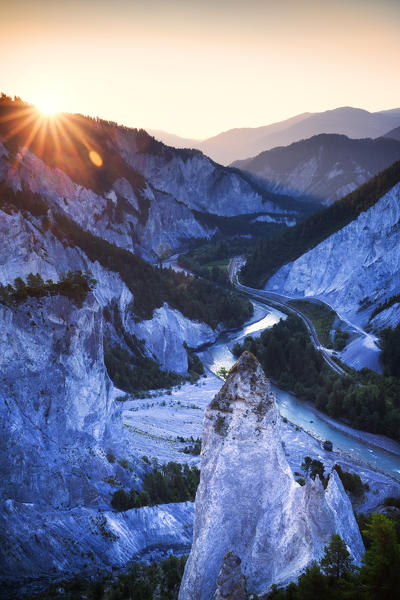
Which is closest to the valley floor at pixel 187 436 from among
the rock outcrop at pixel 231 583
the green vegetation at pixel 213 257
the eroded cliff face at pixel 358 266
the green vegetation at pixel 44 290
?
the green vegetation at pixel 44 290

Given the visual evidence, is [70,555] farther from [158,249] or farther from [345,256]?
[158,249]

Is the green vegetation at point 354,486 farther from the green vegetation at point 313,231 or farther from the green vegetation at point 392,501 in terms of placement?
the green vegetation at point 313,231

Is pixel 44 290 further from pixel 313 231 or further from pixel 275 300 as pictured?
pixel 313 231

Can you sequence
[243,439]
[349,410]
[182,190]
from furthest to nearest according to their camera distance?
[182,190], [349,410], [243,439]

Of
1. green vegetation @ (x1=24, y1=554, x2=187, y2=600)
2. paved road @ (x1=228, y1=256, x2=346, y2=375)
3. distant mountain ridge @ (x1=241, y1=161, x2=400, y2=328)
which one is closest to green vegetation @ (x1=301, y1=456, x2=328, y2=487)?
green vegetation @ (x1=24, y1=554, x2=187, y2=600)

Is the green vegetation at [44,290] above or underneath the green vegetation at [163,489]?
above

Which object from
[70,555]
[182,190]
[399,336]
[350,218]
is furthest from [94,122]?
[70,555]

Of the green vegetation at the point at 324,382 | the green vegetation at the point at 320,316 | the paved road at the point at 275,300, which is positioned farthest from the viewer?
the green vegetation at the point at 320,316
